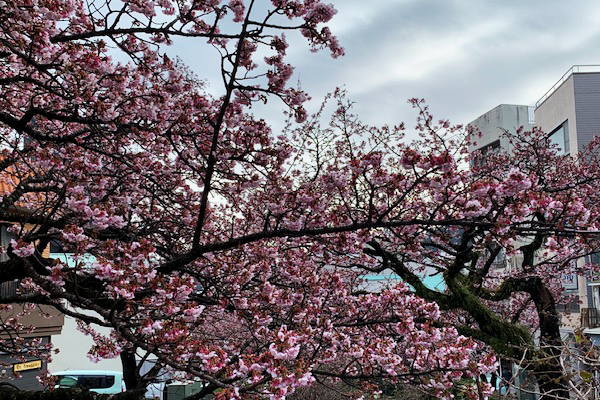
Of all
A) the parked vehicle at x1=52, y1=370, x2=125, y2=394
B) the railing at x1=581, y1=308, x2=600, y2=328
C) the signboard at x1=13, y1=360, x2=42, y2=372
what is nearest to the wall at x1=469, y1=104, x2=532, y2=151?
the railing at x1=581, y1=308, x2=600, y2=328

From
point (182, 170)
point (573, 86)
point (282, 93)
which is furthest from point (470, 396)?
point (573, 86)

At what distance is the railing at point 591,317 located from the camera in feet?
70.2

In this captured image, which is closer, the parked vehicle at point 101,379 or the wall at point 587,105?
the parked vehicle at point 101,379

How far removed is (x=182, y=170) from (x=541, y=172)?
7.35 metres

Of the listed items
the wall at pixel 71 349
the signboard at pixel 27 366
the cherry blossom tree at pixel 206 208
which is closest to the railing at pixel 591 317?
the cherry blossom tree at pixel 206 208

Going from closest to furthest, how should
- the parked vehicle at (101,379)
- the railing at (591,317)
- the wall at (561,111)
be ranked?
the parked vehicle at (101,379), the railing at (591,317), the wall at (561,111)

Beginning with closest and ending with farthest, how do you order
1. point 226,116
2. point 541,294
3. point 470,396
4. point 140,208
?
point 226,116 → point 470,396 → point 140,208 → point 541,294

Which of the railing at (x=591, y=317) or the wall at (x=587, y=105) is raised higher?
the wall at (x=587, y=105)

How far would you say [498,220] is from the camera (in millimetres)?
4227

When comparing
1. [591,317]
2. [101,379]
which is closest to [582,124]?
[591,317]

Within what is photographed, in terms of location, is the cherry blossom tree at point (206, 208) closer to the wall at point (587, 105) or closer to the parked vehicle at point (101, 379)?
the parked vehicle at point (101, 379)

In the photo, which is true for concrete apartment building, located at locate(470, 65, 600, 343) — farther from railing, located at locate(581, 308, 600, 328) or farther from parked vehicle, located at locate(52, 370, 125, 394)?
parked vehicle, located at locate(52, 370, 125, 394)

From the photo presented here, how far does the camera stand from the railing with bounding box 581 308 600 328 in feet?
70.2

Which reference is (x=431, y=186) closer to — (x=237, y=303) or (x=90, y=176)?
(x=237, y=303)
